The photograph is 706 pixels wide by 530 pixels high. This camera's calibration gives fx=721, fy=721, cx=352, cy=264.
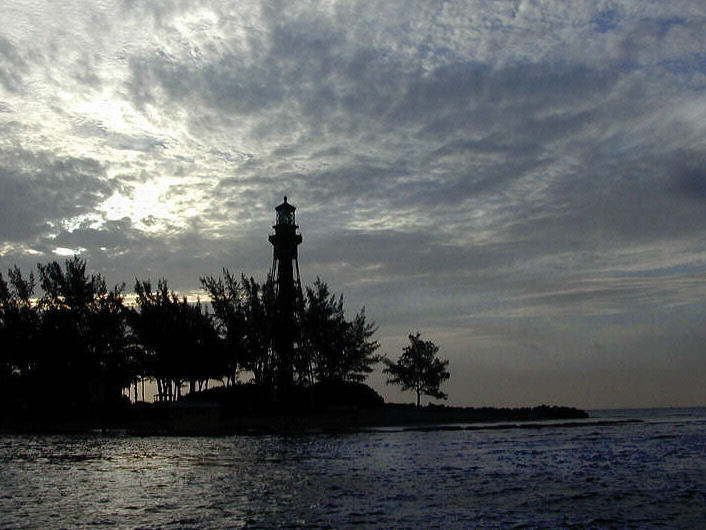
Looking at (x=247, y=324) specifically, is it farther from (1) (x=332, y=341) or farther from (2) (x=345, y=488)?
(2) (x=345, y=488)

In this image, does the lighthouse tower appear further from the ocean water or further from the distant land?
the ocean water

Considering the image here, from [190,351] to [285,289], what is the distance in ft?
38.7

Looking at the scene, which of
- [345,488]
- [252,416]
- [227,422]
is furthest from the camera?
[252,416]

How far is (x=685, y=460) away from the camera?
29.5 m

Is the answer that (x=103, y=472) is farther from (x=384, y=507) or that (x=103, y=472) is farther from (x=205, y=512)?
(x=384, y=507)

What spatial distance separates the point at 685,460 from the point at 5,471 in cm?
2551

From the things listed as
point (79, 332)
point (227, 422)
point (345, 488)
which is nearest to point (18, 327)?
point (79, 332)

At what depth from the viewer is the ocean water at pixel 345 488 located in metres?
14.1

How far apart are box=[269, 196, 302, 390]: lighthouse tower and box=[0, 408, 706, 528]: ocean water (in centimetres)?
3883

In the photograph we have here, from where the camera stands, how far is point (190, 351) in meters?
71.3

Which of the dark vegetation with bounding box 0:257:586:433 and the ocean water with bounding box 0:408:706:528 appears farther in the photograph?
the dark vegetation with bounding box 0:257:586:433

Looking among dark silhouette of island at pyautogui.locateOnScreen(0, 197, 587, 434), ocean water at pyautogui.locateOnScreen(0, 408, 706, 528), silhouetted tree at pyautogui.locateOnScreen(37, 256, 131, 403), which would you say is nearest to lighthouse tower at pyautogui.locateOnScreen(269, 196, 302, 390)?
dark silhouette of island at pyautogui.locateOnScreen(0, 197, 587, 434)

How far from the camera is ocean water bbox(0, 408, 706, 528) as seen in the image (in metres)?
14.1

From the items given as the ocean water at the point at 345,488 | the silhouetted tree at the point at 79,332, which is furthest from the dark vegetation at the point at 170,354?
the ocean water at the point at 345,488
